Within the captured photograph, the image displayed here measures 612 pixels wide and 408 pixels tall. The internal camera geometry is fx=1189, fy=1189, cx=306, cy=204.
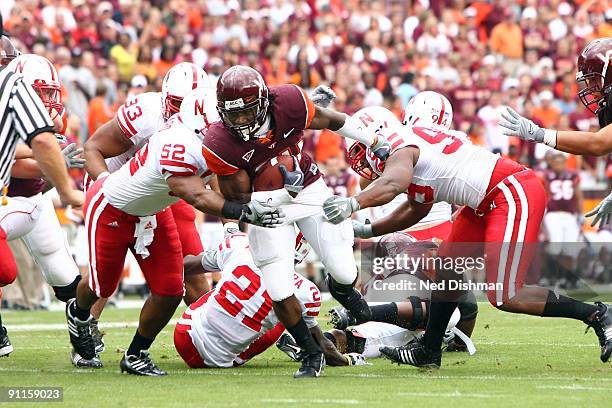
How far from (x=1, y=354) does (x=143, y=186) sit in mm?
1890

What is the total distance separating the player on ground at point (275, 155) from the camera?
20.0 ft

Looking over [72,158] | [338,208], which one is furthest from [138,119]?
[338,208]

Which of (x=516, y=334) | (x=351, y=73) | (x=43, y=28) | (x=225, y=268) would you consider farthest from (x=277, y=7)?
(x=225, y=268)

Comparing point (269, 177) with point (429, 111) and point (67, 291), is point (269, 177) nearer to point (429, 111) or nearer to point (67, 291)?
point (67, 291)

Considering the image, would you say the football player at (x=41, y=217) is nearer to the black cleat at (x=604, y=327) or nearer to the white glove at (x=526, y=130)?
the white glove at (x=526, y=130)

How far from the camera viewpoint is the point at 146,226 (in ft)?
21.7

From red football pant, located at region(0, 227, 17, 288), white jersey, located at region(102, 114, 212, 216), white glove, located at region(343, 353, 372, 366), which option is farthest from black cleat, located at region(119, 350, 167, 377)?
white glove, located at region(343, 353, 372, 366)

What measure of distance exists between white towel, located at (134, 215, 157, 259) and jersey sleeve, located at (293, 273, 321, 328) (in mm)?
869

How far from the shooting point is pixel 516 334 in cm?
882

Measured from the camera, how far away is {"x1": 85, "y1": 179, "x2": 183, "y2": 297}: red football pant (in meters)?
6.60

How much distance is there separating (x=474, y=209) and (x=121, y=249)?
1992 millimetres

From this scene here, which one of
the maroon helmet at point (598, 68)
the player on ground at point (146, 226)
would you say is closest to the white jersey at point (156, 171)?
the player on ground at point (146, 226)

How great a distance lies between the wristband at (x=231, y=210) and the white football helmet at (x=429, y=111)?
272 centimetres

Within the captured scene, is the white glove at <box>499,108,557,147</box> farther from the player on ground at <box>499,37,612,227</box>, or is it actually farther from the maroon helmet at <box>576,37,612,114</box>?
the maroon helmet at <box>576,37,612,114</box>
